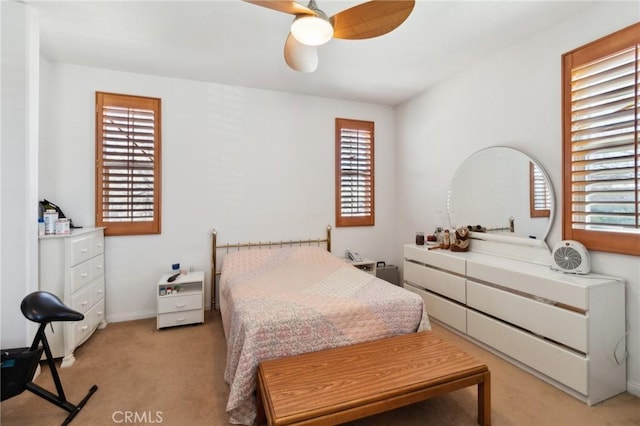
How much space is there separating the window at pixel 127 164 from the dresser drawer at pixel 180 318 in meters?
0.94

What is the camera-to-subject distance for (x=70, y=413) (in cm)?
172

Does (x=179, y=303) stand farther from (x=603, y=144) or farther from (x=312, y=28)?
(x=603, y=144)

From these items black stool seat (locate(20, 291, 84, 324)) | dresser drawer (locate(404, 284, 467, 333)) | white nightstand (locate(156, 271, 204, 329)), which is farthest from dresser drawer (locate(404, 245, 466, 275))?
black stool seat (locate(20, 291, 84, 324))

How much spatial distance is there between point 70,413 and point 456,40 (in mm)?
3979

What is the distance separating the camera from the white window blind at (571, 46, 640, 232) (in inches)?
74.4

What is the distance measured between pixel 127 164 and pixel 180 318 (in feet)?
5.77

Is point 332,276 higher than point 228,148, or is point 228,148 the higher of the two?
point 228,148

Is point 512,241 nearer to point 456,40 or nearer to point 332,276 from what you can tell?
point 332,276

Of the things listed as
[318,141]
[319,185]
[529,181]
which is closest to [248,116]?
[318,141]

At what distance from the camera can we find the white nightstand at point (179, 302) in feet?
9.53

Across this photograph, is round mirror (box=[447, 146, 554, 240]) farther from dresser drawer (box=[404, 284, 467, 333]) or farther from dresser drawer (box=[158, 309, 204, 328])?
dresser drawer (box=[158, 309, 204, 328])

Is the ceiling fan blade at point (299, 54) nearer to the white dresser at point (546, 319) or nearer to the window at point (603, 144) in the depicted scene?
the window at point (603, 144)

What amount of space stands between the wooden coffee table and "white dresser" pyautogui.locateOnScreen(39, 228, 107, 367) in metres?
1.83

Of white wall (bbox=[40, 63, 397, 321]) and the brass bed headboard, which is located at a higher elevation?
white wall (bbox=[40, 63, 397, 321])
